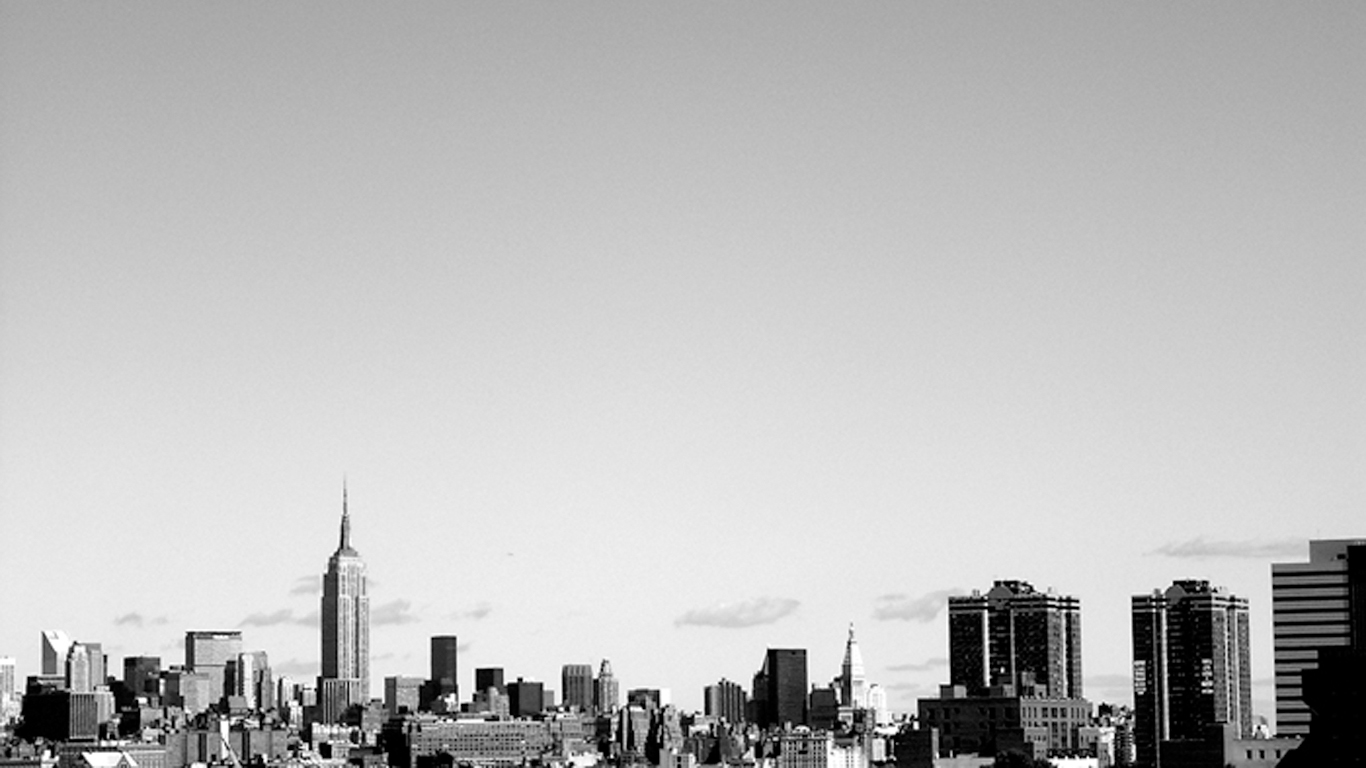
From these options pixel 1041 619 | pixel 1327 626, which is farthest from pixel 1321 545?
pixel 1041 619

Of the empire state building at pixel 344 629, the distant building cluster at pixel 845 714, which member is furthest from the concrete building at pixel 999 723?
the empire state building at pixel 344 629

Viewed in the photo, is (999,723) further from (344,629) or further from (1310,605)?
(344,629)

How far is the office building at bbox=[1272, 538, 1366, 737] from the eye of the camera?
9644 cm

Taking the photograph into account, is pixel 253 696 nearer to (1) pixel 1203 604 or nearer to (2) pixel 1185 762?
(1) pixel 1203 604

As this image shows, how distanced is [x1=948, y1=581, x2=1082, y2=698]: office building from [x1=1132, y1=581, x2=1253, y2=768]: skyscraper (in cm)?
1022

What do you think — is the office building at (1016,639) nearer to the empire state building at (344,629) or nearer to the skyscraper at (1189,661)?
the skyscraper at (1189,661)

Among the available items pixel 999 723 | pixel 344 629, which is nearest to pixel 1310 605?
pixel 999 723

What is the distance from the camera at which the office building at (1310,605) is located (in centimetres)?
9644

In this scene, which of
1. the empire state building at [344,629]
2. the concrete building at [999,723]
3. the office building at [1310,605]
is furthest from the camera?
the empire state building at [344,629]

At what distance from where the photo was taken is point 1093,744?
407 feet

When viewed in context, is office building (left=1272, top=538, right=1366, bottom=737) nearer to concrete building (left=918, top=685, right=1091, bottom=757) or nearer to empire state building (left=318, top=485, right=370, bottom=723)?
concrete building (left=918, top=685, right=1091, bottom=757)

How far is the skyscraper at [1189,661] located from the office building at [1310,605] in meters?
27.3

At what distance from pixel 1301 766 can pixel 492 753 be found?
124491 mm

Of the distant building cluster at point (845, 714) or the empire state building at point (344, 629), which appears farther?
the empire state building at point (344, 629)
